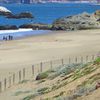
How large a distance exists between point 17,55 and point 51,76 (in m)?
19.4

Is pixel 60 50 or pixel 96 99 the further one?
pixel 60 50

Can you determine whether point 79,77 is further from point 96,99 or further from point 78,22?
point 78,22

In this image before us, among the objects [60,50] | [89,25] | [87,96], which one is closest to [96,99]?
[87,96]

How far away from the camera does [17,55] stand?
41.3 metres

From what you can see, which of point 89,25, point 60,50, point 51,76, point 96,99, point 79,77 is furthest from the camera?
point 89,25

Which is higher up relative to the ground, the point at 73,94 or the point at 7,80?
the point at 73,94

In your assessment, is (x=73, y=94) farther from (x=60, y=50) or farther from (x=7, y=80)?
(x=60, y=50)

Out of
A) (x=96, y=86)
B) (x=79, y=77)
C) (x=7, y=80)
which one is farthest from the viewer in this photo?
(x=7, y=80)

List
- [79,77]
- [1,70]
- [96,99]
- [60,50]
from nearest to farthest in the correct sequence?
[96,99]
[79,77]
[1,70]
[60,50]

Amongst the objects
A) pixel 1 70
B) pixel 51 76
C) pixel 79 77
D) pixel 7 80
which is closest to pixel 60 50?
pixel 1 70

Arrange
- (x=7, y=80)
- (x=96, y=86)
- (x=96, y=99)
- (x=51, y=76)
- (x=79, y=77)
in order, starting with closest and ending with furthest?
(x=96, y=99), (x=96, y=86), (x=79, y=77), (x=51, y=76), (x=7, y=80)

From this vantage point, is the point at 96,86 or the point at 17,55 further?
the point at 17,55

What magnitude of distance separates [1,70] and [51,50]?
47.4 ft

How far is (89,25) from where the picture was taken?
8156 centimetres
